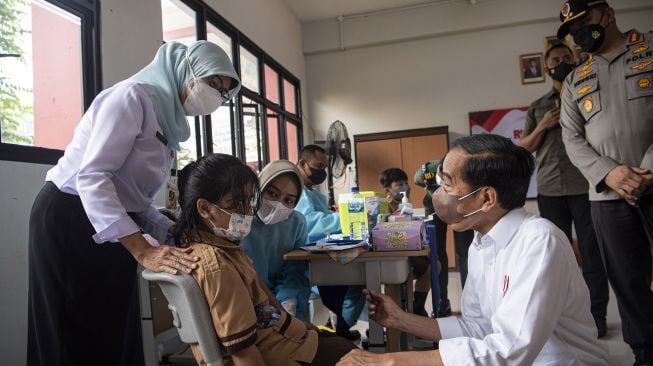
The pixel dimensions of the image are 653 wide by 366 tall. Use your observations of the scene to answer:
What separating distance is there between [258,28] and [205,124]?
5.46ft

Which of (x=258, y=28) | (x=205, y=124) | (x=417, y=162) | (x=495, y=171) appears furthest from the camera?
(x=417, y=162)

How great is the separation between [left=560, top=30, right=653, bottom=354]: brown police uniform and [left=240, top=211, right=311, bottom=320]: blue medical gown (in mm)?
1266

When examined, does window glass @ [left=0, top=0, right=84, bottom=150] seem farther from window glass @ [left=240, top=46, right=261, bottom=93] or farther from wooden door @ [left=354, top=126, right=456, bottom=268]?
wooden door @ [left=354, top=126, right=456, bottom=268]

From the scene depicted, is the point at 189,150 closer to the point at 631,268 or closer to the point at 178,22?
the point at 178,22

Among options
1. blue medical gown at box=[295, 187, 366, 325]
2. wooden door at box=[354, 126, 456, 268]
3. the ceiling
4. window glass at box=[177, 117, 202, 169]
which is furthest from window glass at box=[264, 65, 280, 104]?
blue medical gown at box=[295, 187, 366, 325]

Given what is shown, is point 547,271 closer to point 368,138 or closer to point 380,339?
point 380,339

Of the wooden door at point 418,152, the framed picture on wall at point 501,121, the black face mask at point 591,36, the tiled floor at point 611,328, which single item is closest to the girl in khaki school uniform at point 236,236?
the tiled floor at point 611,328

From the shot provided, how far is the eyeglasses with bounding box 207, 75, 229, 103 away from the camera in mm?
1456

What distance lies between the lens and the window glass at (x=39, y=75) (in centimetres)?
168

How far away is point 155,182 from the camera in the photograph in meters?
1.36

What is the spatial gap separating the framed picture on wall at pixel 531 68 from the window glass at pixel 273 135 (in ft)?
10.1

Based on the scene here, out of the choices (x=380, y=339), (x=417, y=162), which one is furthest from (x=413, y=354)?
(x=417, y=162)

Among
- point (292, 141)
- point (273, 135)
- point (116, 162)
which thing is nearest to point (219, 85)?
point (116, 162)

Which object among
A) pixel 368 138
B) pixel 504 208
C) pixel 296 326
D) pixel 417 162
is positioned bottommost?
pixel 296 326
